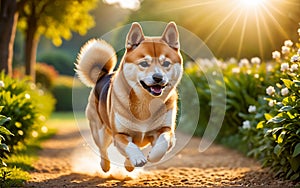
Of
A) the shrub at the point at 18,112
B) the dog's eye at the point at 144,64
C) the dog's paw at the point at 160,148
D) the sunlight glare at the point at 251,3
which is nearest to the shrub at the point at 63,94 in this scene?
the sunlight glare at the point at 251,3

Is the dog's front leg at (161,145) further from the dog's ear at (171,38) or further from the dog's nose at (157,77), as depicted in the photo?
the dog's ear at (171,38)

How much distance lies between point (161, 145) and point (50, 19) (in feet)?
38.0

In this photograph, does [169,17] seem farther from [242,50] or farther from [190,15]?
[242,50]

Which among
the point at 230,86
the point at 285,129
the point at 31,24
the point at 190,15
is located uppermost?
the point at 190,15

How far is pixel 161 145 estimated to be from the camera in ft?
18.3

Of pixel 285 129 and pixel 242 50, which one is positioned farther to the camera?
pixel 242 50

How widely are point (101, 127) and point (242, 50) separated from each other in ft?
45.5

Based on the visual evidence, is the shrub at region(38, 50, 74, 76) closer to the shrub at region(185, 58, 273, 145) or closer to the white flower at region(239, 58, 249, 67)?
the shrub at region(185, 58, 273, 145)

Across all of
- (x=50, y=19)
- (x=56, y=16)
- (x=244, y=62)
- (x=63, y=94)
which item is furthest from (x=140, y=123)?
(x=63, y=94)

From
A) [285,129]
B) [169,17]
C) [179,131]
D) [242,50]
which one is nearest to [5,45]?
[179,131]

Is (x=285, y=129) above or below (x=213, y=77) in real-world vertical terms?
below

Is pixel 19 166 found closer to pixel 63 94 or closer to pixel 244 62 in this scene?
pixel 244 62

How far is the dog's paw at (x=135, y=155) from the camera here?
5418 millimetres

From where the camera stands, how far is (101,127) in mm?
6980
